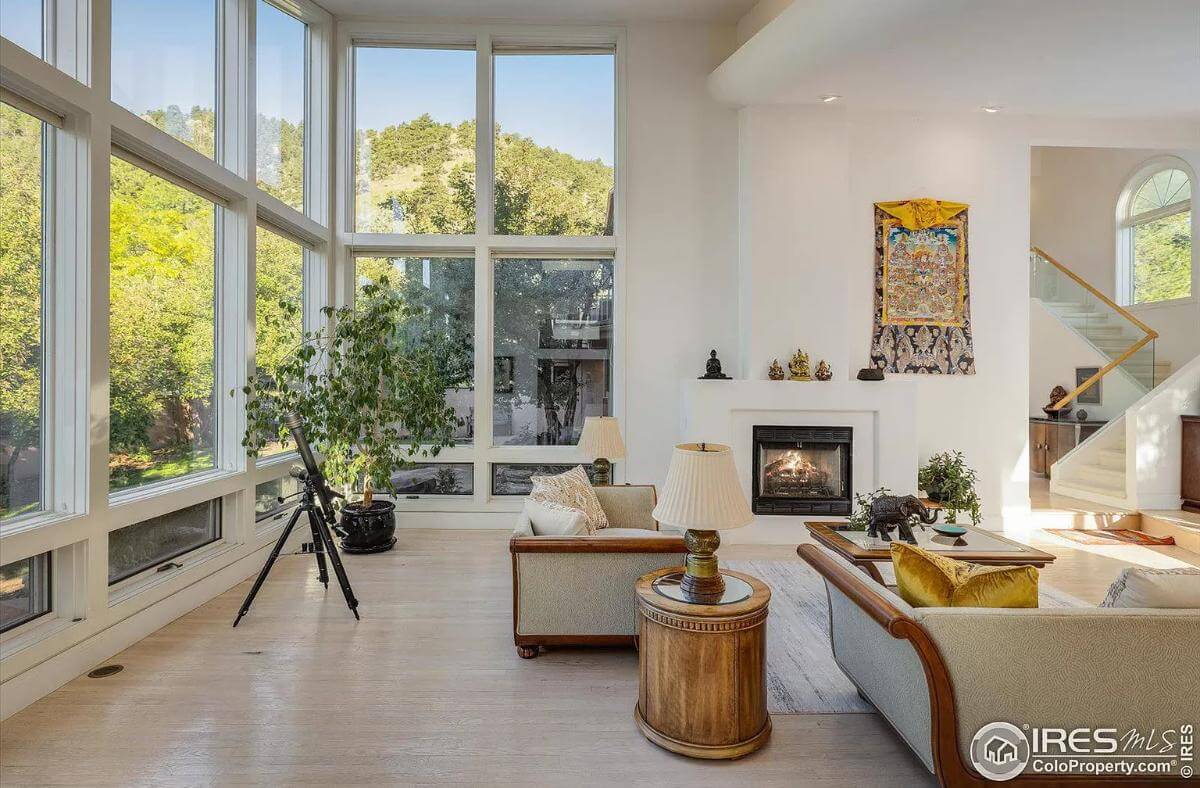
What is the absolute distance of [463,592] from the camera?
153 inches

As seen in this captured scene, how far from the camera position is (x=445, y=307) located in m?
5.68

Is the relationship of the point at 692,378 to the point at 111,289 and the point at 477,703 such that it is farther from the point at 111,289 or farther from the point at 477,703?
the point at 111,289

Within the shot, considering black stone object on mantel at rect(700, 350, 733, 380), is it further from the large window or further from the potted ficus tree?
the large window

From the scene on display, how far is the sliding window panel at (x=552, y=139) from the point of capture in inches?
223

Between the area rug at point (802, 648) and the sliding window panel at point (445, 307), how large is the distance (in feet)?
9.17

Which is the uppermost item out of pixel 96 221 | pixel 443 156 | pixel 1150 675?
pixel 443 156

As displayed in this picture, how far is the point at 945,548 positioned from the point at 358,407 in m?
3.95

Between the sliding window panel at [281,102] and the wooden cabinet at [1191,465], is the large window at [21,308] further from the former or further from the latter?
the wooden cabinet at [1191,465]

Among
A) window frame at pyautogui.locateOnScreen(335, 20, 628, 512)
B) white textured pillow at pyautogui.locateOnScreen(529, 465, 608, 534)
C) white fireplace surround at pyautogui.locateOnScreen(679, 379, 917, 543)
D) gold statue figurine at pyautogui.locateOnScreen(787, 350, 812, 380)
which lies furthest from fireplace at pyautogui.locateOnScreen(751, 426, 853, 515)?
white textured pillow at pyautogui.locateOnScreen(529, 465, 608, 534)

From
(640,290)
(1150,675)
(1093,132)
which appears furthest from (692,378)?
(1093,132)

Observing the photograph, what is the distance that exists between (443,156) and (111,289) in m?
3.19

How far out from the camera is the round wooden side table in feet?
7.02

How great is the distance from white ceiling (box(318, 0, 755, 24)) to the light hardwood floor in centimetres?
496

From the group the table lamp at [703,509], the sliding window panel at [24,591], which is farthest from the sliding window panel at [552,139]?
the sliding window panel at [24,591]
